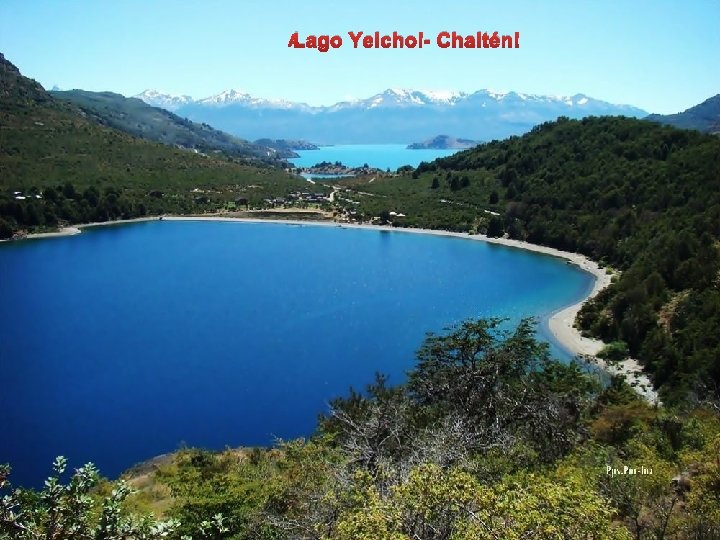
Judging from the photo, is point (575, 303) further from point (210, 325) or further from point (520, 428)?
point (520, 428)

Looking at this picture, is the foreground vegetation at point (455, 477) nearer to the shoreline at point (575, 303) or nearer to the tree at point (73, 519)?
the tree at point (73, 519)

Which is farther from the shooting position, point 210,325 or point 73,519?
point 210,325

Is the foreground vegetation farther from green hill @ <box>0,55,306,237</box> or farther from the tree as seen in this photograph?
green hill @ <box>0,55,306,237</box>

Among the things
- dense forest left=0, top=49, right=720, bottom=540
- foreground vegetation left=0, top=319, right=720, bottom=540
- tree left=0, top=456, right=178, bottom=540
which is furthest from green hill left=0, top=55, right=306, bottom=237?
tree left=0, top=456, right=178, bottom=540

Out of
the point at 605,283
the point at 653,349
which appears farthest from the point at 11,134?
the point at 653,349

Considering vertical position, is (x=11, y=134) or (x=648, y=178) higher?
(x=11, y=134)

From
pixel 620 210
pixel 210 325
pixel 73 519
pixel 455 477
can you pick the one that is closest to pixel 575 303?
pixel 620 210

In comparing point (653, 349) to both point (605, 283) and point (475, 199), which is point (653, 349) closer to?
point (605, 283)
